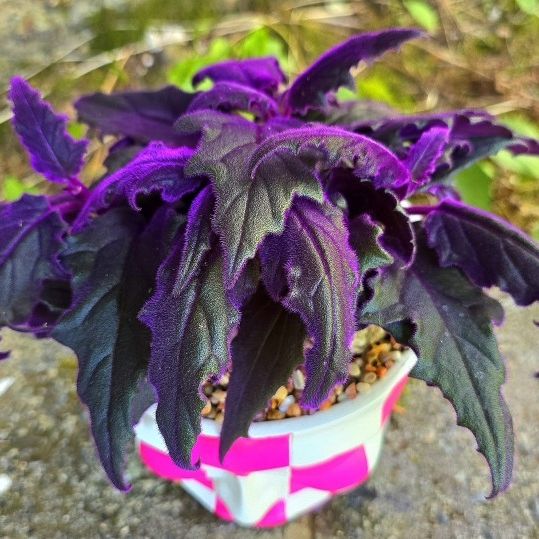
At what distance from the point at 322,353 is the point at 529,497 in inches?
20.3

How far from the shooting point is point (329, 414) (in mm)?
641

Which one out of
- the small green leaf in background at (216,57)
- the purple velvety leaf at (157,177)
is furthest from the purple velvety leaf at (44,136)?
the small green leaf in background at (216,57)

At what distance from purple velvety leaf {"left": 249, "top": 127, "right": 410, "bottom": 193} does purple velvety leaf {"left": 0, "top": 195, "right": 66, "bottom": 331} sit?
0.71ft

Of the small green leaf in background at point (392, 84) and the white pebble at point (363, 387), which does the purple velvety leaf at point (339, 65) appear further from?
the small green leaf in background at point (392, 84)

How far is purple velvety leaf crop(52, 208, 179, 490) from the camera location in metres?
0.48

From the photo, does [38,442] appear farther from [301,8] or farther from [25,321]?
[301,8]

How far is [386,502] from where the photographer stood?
832 millimetres

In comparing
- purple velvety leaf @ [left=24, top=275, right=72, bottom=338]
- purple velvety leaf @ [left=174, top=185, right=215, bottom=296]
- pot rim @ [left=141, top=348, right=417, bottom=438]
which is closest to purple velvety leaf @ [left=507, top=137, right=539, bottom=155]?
pot rim @ [left=141, top=348, right=417, bottom=438]

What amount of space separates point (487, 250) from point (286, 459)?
0.28 metres

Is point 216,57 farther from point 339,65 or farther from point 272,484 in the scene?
point 272,484

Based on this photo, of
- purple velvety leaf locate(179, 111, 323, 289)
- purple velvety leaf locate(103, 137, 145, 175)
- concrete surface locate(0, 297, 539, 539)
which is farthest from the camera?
concrete surface locate(0, 297, 539, 539)

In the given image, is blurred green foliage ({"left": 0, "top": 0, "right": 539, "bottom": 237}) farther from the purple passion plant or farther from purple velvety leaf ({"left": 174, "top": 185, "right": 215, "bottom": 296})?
purple velvety leaf ({"left": 174, "top": 185, "right": 215, "bottom": 296})

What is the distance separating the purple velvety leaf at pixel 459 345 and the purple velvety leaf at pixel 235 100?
19 centimetres

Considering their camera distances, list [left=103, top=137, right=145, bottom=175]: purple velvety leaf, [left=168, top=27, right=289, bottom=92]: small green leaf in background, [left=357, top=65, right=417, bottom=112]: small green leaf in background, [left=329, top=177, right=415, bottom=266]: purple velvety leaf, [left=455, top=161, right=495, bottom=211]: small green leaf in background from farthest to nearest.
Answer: [left=357, top=65, right=417, bottom=112]: small green leaf in background < [left=168, top=27, right=289, bottom=92]: small green leaf in background < [left=455, top=161, right=495, bottom=211]: small green leaf in background < [left=103, top=137, right=145, bottom=175]: purple velvety leaf < [left=329, top=177, right=415, bottom=266]: purple velvety leaf
